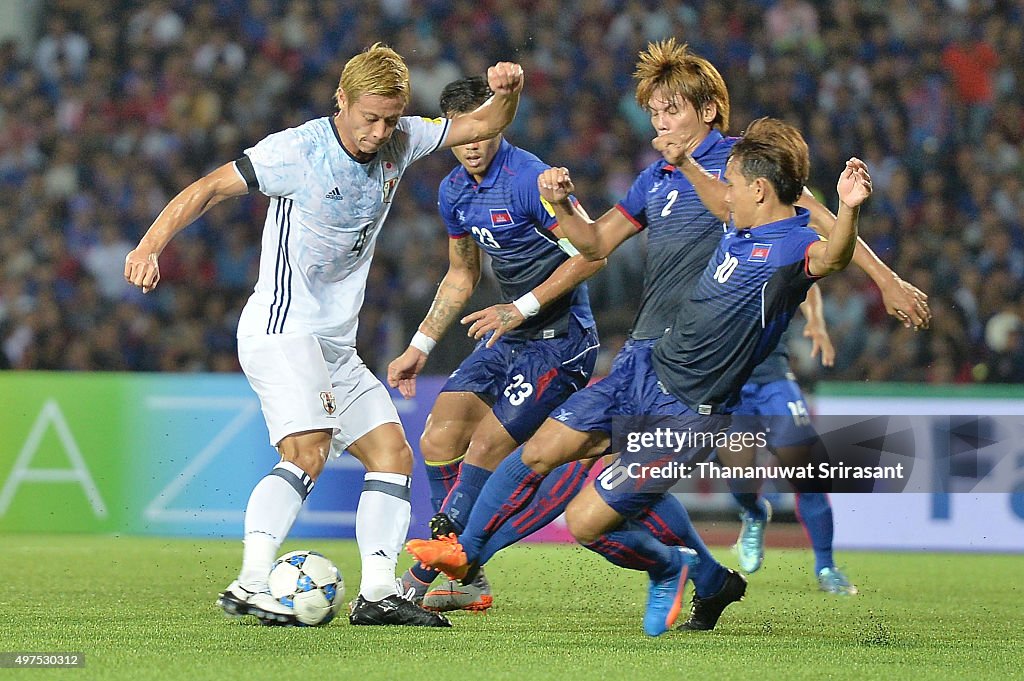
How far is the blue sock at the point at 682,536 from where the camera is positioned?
542cm

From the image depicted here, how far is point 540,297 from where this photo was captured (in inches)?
234

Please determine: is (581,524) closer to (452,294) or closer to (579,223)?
(579,223)

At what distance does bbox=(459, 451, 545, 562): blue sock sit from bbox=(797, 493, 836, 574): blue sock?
2.27 m

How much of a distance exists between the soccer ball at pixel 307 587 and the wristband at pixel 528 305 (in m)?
1.36

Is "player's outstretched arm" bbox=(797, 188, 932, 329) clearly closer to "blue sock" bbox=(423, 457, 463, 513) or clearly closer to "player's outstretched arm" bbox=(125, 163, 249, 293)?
"blue sock" bbox=(423, 457, 463, 513)

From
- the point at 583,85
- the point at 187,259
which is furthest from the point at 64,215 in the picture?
the point at 583,85

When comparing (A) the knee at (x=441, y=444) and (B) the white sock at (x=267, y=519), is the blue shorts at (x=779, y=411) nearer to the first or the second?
(A) the knee at (x=441, y=444)

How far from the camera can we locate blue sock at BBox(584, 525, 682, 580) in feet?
17.4

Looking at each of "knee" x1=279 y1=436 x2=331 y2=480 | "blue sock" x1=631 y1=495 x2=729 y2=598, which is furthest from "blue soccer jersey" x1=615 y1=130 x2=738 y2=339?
"knee" x1=279 y1=436 x2=331 y2=480

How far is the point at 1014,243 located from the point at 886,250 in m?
1.06

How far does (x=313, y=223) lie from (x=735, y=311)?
162cm

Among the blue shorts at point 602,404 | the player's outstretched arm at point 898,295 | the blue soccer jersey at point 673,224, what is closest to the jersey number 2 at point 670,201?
the blue soccer jersey at point 673,224

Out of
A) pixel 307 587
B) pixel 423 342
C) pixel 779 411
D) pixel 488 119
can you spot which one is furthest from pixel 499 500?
pixel 779 411

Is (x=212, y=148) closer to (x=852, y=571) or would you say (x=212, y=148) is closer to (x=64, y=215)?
(x=64, y=215)
